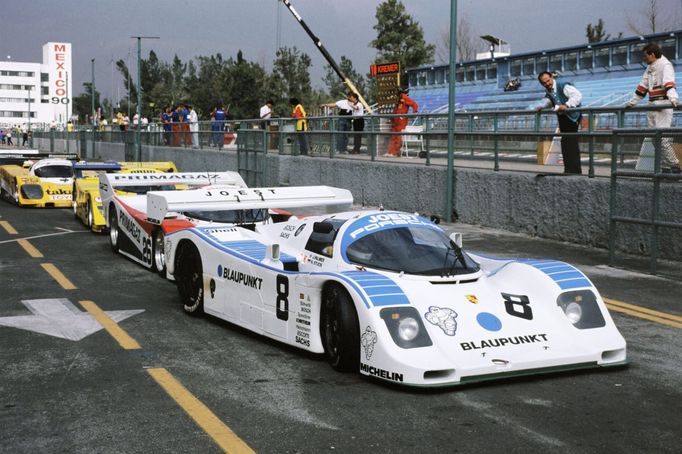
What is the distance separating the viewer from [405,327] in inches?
259

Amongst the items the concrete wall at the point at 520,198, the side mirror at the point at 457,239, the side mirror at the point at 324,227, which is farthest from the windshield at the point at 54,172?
the side mirror at the point at 457,239

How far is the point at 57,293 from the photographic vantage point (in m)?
10.7

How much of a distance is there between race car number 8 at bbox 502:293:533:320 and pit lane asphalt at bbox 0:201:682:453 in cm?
53

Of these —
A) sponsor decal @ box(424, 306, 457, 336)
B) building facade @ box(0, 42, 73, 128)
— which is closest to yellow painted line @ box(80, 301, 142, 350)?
sponsor decal @ box(424, 306, 457, 336)

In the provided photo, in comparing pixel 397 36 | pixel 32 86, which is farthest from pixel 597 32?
pixel 32 86

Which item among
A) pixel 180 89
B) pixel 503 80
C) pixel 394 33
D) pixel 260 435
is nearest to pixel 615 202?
pixel 260 435

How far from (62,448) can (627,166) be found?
9090 mm

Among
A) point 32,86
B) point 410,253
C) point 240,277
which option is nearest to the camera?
point 410,253

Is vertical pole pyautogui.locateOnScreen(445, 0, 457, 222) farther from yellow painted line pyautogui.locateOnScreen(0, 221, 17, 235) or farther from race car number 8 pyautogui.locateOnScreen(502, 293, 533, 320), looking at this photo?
race car number 8 pyautogui.locateOnScreen(502, 293, 533, 320)

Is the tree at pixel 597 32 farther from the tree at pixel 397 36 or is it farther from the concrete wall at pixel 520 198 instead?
the concrete wall at pixel 520 198

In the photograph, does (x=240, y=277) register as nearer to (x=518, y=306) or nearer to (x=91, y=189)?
(x=518, y=306)

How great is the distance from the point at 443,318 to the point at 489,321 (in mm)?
382

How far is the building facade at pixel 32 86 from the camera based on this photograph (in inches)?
7421

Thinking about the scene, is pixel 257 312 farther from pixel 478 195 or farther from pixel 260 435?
pixel 478 195
